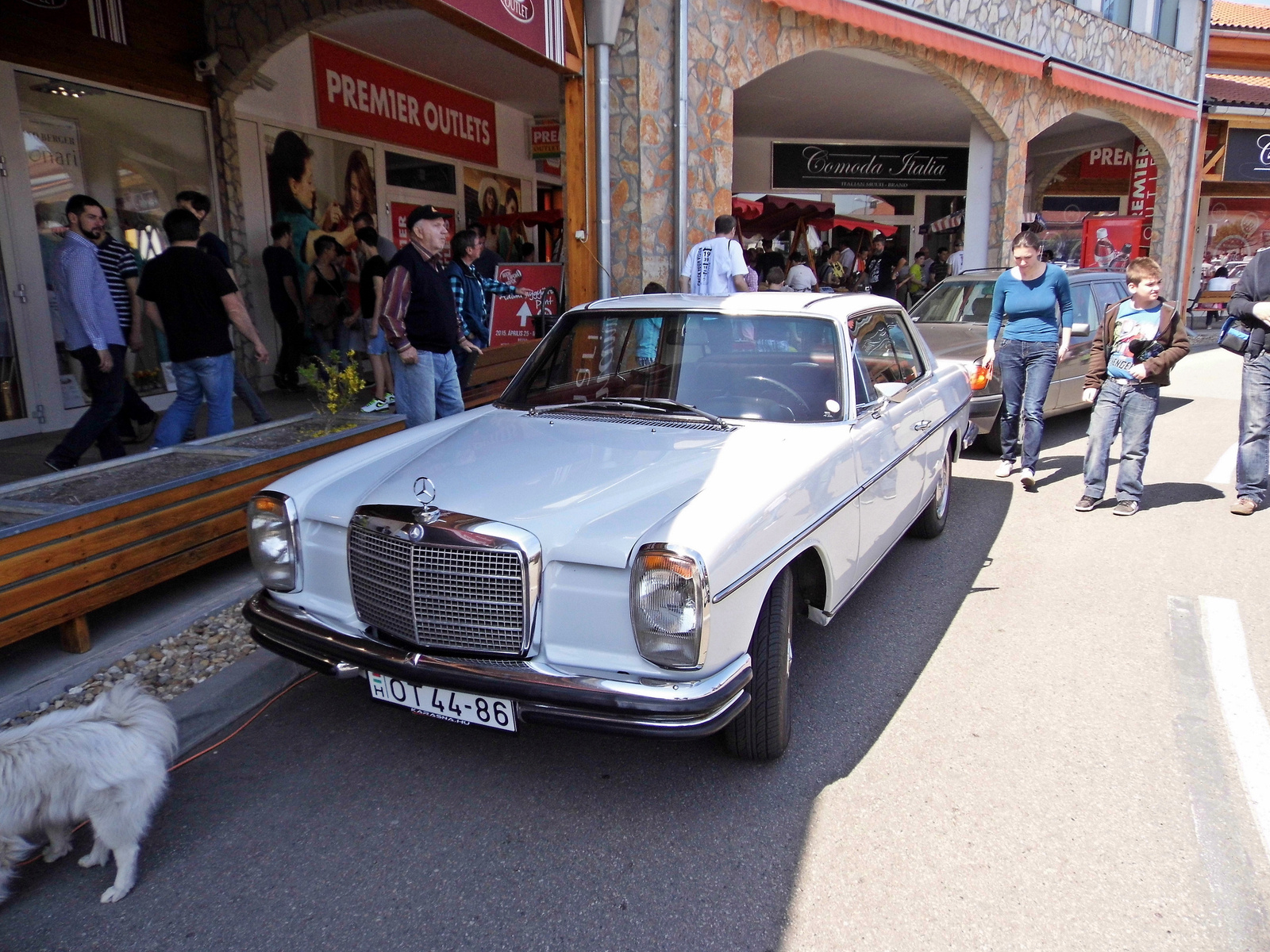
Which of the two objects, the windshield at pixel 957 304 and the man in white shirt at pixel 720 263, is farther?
the windshield at pixel 957 304

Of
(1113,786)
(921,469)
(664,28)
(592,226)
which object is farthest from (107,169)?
(1113,786)

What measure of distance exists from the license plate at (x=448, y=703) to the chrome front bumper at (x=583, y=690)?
4 cm

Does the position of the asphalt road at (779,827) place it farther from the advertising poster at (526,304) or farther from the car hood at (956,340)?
the advertising poster at (526,304)

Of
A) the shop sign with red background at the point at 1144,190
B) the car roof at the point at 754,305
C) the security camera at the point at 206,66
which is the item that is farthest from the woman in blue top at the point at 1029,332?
the shop sign with red background at the point at 1144,190

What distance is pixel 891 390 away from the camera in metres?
4.15

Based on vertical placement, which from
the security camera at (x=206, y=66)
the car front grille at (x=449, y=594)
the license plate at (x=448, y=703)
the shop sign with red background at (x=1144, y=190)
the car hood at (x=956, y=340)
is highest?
the security camera at (x=206, y=66)

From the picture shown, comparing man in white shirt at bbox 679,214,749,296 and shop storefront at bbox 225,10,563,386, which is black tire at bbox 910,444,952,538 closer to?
man in white shirt at bbox 679,214,749,296

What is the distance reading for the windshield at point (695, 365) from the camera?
3783 millimetres

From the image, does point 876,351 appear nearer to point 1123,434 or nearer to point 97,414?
point 1123,434

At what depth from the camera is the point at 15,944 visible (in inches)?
91.1

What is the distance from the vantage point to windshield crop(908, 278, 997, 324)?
28.9 ft

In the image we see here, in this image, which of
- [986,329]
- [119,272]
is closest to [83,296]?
[119,272]

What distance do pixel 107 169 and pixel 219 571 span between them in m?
5.47

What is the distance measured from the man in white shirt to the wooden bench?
1.65m
